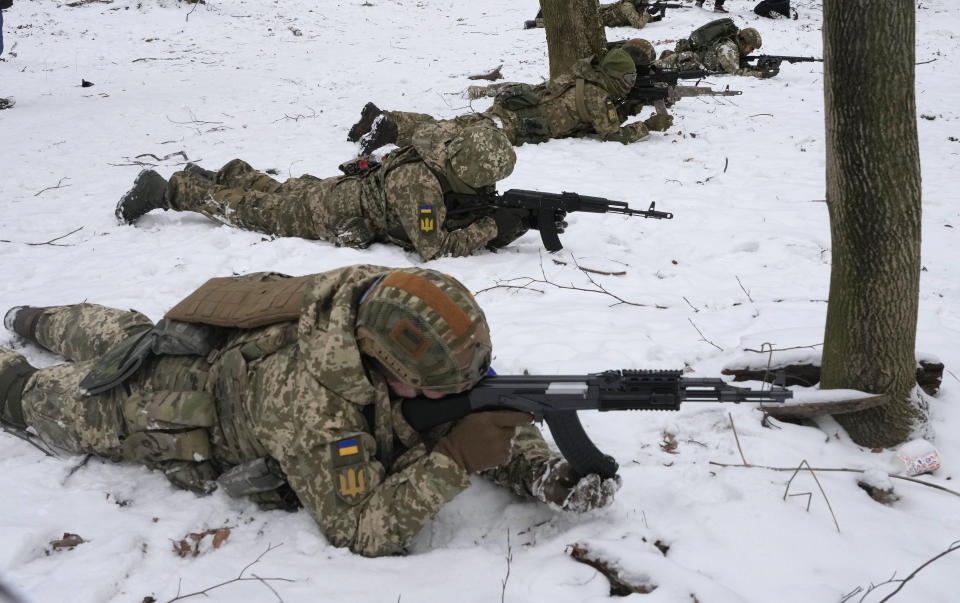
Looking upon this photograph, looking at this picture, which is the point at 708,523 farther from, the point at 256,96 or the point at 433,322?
the point at 256,96

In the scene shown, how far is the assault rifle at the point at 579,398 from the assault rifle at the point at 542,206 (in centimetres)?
306

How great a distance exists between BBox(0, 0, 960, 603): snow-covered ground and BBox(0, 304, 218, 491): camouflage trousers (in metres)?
0.12

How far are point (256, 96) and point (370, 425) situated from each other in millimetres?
9067

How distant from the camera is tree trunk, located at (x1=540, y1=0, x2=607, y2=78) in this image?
8.83 m

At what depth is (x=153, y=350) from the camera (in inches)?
116

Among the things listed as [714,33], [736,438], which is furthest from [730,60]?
[736,438]

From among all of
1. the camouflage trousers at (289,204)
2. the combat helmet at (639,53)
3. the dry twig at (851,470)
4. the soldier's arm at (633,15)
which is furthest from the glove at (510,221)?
the soldier's arm at (633,15)

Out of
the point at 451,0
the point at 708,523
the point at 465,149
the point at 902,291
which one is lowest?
the point at 708,523

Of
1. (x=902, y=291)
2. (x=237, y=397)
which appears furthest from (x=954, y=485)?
(x=237, y=397)

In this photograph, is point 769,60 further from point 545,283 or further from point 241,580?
point 241,580

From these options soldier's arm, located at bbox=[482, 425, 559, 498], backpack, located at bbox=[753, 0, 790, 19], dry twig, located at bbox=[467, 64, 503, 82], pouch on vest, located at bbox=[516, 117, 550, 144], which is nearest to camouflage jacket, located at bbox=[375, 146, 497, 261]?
soldier's arm, located at bbox=[482, 425, 559, 498]

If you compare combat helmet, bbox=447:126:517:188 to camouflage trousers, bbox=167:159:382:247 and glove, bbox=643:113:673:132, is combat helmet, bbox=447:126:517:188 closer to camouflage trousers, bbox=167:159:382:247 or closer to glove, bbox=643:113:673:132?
camouflage trousers, bbox=167:159:382:247

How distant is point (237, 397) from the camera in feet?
9.03

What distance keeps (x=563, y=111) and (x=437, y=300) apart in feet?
21.3
